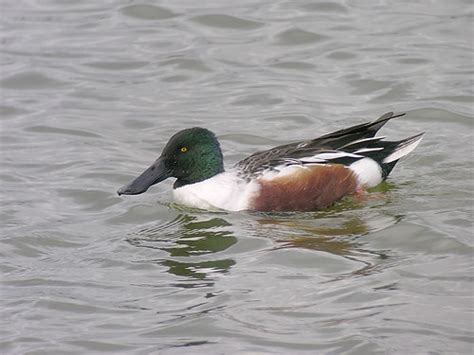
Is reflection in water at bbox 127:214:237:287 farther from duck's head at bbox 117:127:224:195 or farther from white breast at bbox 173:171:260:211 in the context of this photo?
duck's head at bbox 117:127:224:195

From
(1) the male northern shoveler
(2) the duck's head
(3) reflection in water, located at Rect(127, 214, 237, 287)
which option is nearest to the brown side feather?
(1) the male northern shoveler

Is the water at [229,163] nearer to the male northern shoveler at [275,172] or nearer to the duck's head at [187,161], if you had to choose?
the male northern shoveler at [275,172]

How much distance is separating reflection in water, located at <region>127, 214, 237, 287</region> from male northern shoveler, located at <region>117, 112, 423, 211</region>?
0.25m

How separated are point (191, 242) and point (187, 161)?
871 mm

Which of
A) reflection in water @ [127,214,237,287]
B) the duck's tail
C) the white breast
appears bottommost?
reflection in water @ [127,214,237,287]

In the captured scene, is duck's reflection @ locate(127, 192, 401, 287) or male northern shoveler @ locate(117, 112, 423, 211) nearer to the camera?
duck's reflection @ locate(127, 192, 401, 287)

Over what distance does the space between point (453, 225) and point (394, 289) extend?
144 cm

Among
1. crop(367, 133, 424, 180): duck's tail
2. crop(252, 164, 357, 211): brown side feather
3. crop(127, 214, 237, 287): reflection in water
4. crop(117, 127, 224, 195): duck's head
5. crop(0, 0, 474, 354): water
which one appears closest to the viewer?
crop(0, 0, 474, 354): water

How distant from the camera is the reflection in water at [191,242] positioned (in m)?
8.23

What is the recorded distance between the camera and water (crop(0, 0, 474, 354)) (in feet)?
23.5

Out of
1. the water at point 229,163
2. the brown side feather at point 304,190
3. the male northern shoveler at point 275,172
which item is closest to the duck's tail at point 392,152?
the male northern shoveler at point 275,172

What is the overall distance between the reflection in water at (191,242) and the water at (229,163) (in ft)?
0.06

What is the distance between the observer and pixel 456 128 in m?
11.1

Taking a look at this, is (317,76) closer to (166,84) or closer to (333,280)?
(166,84)
